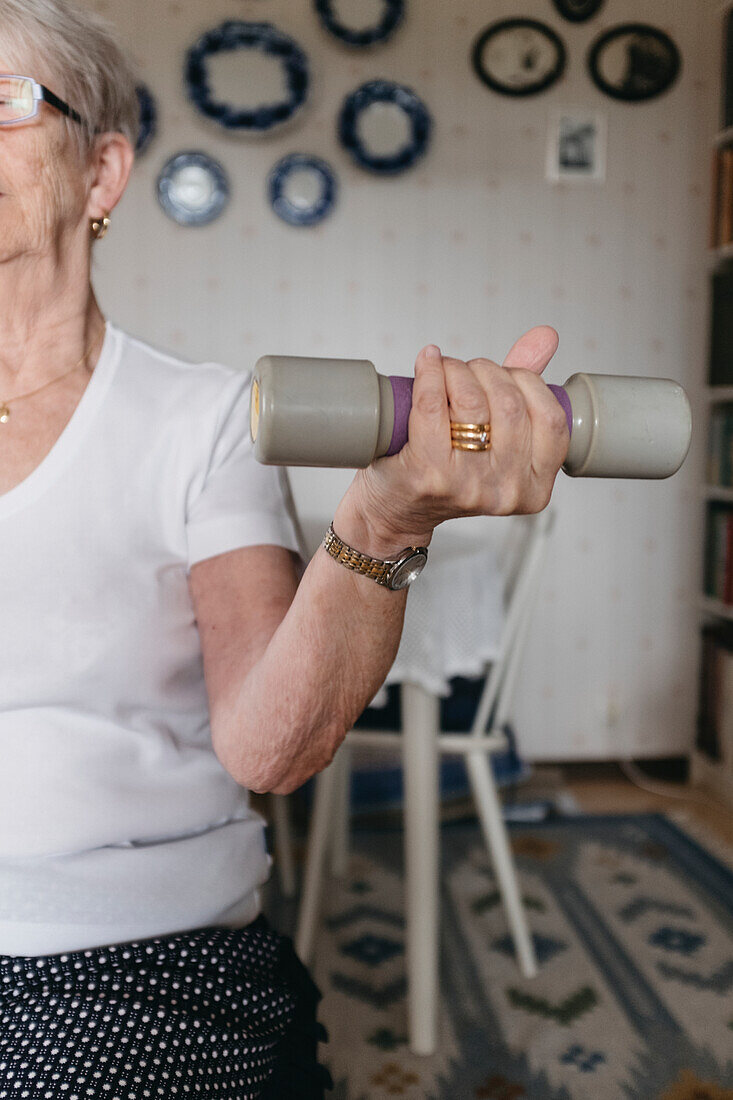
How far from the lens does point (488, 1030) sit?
160cm

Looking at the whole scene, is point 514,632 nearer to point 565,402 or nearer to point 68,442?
point 68,442

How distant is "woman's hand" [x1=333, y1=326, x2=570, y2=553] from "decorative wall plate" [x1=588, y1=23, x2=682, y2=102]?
2593 mm

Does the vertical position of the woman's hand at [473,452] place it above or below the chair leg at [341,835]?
above

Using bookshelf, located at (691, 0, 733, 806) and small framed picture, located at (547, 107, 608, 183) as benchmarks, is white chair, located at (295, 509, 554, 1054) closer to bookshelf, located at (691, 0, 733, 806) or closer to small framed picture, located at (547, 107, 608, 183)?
bookshelf, located at (691, 0, 733, 806)

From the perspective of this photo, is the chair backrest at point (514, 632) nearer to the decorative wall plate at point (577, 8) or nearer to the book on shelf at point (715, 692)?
the book on shelf at point (715, 692)

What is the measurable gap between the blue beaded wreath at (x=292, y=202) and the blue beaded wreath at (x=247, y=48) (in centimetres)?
12

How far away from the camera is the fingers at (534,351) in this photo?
0.54 meters

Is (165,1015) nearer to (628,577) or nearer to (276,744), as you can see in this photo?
(276,744)

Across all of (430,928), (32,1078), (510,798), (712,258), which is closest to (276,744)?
(32,1078)

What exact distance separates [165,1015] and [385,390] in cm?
46

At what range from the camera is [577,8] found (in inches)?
105

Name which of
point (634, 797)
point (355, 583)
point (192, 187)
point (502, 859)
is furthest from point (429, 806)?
point (192, 187)

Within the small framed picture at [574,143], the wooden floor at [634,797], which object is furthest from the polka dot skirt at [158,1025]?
the small framed picture at [574,143]

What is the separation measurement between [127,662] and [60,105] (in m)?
0.47
